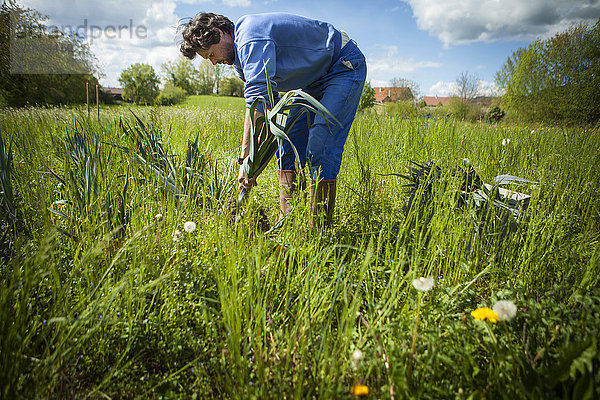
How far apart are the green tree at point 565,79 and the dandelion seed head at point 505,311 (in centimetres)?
1258

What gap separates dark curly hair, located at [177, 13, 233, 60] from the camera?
6.31 ft

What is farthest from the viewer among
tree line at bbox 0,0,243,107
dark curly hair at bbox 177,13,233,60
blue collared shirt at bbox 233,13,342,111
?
tree line at bbox 0,0,243,107

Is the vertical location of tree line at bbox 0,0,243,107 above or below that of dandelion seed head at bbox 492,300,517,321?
above

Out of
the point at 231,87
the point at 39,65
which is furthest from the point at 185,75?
the point at 39,65

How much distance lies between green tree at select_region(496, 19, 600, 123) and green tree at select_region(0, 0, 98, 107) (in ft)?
54.1

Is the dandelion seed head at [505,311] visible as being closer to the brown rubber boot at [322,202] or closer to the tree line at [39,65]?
the brown rubber boot at [322,202]

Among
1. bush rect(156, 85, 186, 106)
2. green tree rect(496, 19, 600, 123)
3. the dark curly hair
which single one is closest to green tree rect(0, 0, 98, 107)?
bush rect(156, 85, 186, 106)

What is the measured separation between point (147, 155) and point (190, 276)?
117cm

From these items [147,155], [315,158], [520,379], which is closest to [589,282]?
[520,379]

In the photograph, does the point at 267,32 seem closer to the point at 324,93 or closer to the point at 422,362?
the point at 324,93

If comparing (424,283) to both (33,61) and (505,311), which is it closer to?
(505,311)

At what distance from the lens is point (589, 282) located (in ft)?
4.14

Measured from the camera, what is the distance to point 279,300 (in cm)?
129

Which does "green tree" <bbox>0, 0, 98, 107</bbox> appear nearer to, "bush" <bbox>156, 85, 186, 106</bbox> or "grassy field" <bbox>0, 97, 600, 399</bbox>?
"bush" <bbox>156, 85, 186, 106</bbox>
